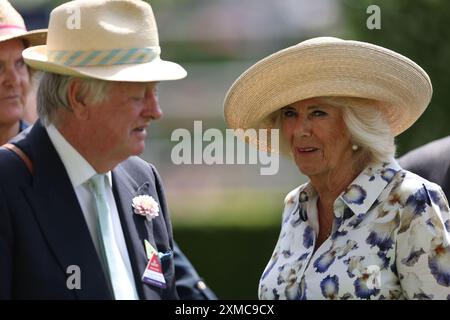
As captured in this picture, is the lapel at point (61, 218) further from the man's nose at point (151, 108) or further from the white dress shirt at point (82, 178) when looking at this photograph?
the man's nose at point (151, 108)

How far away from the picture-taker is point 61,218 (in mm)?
4348

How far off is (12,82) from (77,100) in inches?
50.1

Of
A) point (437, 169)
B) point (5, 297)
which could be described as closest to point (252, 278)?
point (437, 169)

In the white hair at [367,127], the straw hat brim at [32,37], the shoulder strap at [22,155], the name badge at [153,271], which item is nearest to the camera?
the shoulder strap at [22,155]

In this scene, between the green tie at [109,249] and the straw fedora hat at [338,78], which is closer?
the green tie at [109,249]

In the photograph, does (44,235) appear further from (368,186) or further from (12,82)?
(12,82)

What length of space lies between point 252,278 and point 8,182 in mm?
5828

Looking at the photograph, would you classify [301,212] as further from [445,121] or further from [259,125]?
[445,121]

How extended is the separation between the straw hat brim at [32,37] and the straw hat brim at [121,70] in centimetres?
105

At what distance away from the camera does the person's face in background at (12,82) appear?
5.66m

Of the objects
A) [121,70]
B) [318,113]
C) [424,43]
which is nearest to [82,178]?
[121,70]

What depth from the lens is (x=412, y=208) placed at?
187 inches

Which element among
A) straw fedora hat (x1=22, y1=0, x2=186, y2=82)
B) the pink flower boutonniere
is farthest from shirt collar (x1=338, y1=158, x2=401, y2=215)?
straw fedora hat (x1=22, y1=0, x2=186, y2=82)

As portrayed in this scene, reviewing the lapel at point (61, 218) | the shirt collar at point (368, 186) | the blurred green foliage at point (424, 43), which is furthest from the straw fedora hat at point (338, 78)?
the blurred green foliage at point (424, 43)
